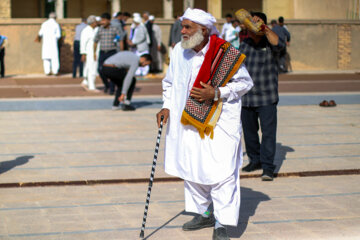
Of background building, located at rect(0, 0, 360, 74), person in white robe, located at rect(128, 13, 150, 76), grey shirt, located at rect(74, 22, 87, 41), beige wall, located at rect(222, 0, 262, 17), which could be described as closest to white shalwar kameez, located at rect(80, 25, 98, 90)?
person in white robe, located at rect(128, 13, 150, 76)

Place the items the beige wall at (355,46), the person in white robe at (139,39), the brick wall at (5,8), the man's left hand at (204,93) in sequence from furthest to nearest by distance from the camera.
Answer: the beige wall at (355,46)
the brick wall at (5,8)
the person in white robe at (139,39)
the man's left hand at (204,93)

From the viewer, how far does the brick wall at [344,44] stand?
25.0 meters

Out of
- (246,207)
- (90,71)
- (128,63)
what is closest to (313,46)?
(90,71)

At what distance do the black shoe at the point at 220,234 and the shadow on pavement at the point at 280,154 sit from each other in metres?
2.72

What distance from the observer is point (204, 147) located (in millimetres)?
5316

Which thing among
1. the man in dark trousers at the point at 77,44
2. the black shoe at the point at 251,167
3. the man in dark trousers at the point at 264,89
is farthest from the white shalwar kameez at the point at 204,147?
the man in dark trousers at the point at 77,44

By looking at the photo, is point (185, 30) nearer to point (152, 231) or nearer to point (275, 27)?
point (152, 231)

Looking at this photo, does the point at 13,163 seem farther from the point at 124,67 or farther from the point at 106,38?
the point at 106,38

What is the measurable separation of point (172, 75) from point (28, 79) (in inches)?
629

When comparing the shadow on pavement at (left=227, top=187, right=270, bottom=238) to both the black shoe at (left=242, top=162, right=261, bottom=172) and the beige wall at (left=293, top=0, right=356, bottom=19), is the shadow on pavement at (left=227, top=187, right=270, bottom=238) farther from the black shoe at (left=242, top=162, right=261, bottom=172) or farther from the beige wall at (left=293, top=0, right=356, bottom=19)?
the beige wall at (left=293, top=0, right=356, bottom=19)

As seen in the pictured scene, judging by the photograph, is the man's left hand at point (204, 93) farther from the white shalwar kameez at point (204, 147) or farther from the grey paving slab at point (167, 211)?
the grey paving slab at point (167, 211)

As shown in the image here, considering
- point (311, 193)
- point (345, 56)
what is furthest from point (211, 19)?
point (345, 56)

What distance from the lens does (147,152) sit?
356 inches

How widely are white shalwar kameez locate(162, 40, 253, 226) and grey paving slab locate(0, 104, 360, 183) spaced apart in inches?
84.4
